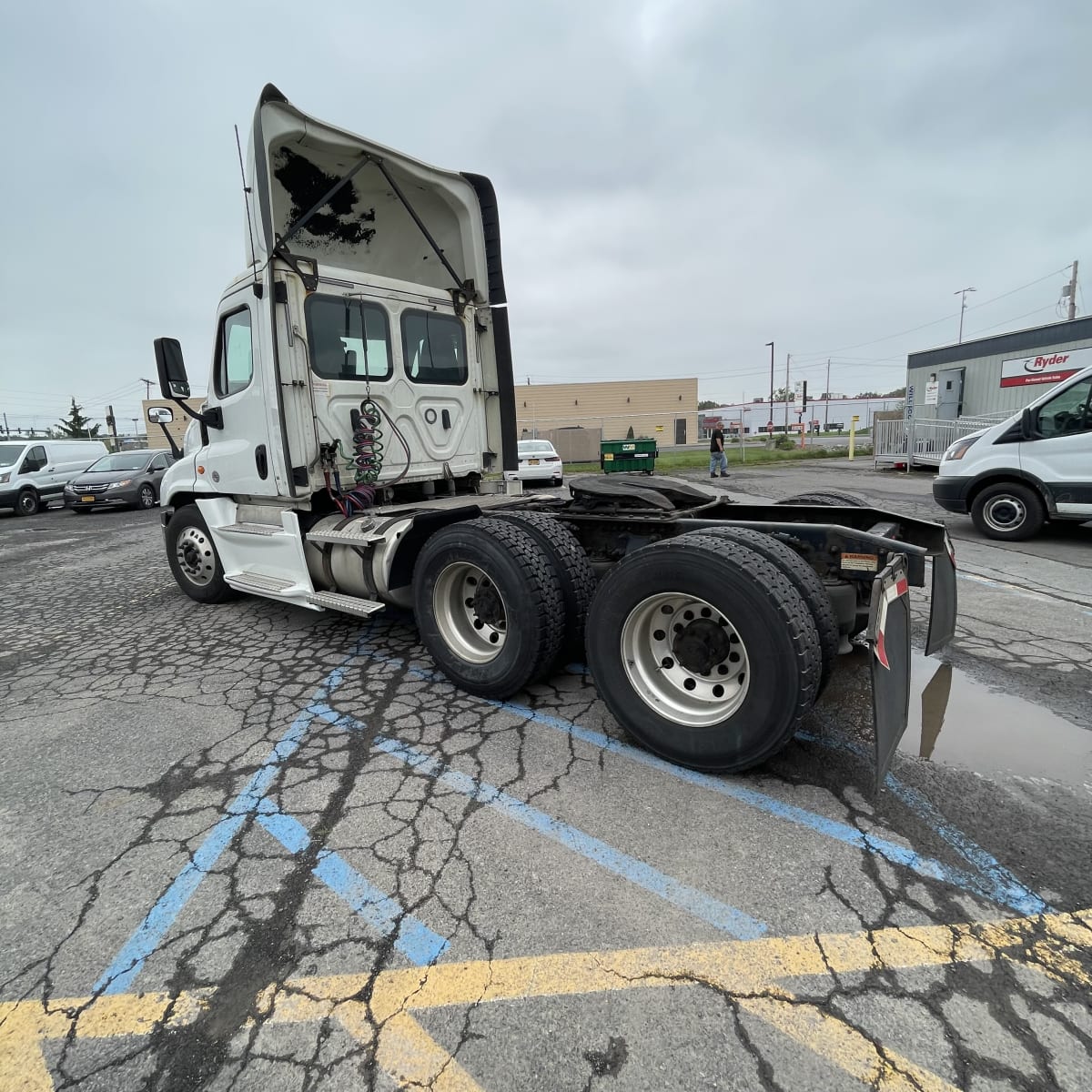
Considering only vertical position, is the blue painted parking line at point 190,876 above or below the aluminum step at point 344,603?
below

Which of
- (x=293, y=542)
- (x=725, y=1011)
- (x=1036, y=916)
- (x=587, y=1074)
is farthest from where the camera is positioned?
(x=293, y=542)

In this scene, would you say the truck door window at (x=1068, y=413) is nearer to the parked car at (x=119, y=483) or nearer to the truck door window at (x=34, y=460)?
the parked car at (x=119, y=483)

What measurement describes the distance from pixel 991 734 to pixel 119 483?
18.3 m

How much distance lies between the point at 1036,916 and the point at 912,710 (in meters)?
1.62

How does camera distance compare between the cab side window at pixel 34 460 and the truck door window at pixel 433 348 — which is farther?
the cab side window at pixel 34 460

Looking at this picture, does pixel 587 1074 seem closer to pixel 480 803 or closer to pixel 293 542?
pixel 480 803

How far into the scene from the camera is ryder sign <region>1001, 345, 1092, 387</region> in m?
20.9

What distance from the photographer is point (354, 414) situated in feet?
16.1

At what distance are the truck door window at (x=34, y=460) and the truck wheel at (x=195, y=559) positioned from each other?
46.9ft

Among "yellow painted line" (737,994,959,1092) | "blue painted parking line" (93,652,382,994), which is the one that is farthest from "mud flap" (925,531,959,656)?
"blue painted parking line" (93,652,382,994)

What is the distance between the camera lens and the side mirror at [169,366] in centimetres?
496

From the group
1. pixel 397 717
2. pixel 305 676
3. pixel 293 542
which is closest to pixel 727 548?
pixel 397 717

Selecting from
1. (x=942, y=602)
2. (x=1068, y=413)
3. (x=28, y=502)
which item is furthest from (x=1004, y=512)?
(x=28, y=502)

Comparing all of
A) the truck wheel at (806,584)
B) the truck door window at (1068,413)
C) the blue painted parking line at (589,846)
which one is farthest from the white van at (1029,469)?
the blue painted parking line at (589,846)
